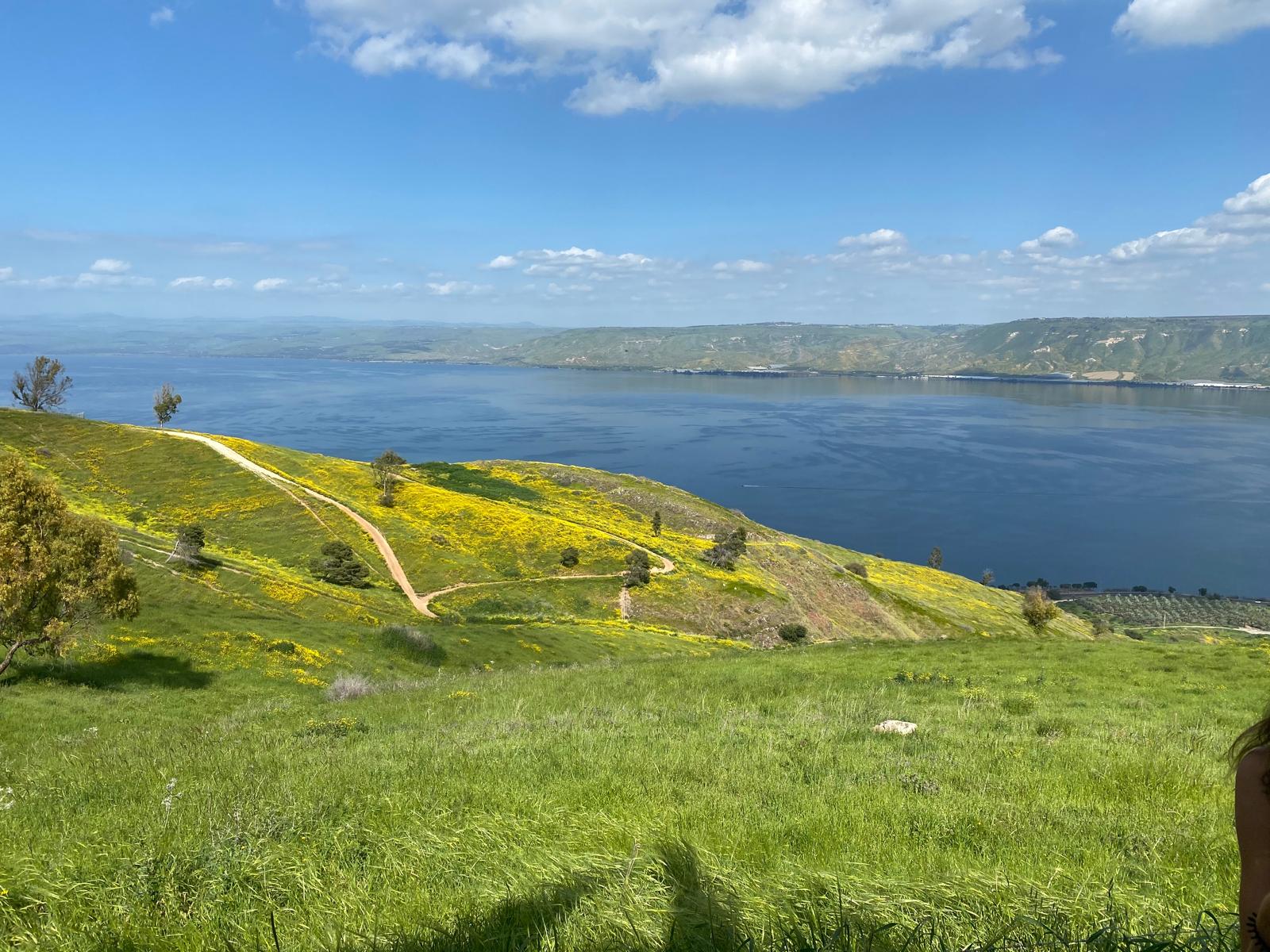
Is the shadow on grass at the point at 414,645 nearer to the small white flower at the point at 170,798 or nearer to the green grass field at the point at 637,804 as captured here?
the green grass field at the point at 637,804

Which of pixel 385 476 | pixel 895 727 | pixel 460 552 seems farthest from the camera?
pixel 385 476

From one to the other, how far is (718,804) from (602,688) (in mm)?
12264

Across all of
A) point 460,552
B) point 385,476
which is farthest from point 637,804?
point 385,476

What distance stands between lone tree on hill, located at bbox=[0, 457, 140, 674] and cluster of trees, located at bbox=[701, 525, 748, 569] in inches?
2251

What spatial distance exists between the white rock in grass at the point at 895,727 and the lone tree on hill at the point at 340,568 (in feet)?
148

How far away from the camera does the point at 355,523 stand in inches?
2424

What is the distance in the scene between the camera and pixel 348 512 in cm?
6375

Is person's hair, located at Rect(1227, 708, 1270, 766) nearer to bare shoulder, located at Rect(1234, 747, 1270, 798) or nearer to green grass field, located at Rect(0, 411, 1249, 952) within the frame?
bare shoulder, located at Rect(1234, 747, 1270, 798)

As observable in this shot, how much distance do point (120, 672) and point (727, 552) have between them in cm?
5721

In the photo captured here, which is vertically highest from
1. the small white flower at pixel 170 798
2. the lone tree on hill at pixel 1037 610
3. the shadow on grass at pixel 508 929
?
the shadow on grass at pixel 508 929

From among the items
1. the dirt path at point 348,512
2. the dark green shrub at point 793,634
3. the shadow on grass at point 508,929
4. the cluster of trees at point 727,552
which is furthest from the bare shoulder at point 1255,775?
the cluster of trees at point 727,552

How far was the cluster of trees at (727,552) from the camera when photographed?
73438 millimetres

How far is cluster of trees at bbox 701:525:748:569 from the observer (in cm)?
7344

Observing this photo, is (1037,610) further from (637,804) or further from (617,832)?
(617,832)
